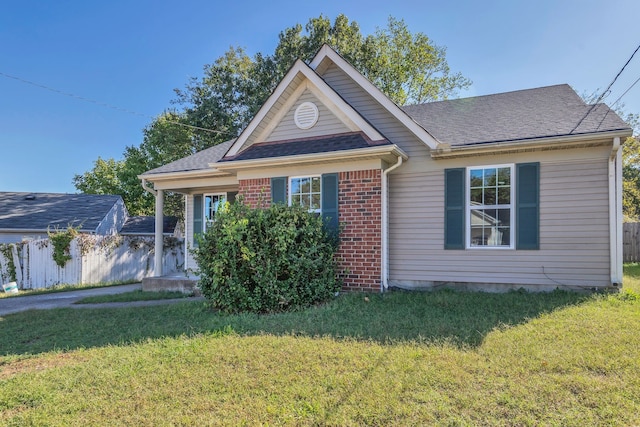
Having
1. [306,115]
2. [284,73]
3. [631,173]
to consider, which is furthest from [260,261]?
[631,173]

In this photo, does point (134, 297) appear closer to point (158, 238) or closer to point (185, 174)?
point (158, 238)

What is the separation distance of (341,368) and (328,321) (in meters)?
1.86

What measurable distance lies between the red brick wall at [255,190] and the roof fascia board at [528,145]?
377cm

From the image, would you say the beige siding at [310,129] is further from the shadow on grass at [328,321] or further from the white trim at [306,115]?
the shadow on grass at [328,321]

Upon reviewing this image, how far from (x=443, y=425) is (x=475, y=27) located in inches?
564

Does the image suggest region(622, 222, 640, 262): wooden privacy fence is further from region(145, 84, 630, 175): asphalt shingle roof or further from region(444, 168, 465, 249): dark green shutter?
region(444, 168, 465, 249): dark green shutter

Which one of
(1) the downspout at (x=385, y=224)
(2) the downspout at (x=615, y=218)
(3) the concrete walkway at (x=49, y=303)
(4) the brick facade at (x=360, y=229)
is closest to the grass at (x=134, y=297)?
(3) the concrete walkway at (x=49, y=303)

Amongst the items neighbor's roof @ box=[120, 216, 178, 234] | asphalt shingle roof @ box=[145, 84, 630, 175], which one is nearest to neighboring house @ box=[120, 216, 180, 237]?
neighbor's roof @ box=[120, 216, 178, 234]

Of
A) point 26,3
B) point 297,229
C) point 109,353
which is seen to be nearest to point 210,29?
point 26,3

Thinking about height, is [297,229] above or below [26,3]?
below

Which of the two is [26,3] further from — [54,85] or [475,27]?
[475,27]

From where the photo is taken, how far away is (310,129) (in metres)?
8.57

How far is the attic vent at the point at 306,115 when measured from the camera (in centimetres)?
852

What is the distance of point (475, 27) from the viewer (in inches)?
525
